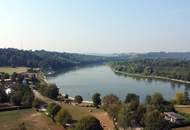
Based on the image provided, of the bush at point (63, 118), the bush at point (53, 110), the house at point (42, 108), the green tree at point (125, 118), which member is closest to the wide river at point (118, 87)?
the house at point (42, 108)

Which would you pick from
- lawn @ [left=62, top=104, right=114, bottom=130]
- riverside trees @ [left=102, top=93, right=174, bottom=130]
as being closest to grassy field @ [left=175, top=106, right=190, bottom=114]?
riverside trees @ [left=102, top=93, right=174, bottom=130]

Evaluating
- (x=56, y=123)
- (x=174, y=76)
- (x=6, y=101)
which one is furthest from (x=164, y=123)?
(x=174, y=76)

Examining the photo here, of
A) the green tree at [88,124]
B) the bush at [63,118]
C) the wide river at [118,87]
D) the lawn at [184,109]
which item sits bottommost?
the wide river at [118,87]

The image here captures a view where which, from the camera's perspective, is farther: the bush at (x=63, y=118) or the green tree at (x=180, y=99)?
the green tree at (x=180, y=99)

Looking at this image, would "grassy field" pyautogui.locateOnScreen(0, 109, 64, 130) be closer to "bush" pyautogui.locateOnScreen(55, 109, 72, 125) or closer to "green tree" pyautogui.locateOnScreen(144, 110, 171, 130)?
"bush" pyautogui.locateOnScreen(55, 109, 72, 125)

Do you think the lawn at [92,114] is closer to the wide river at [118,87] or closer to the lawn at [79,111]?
the lawn at [79,111]

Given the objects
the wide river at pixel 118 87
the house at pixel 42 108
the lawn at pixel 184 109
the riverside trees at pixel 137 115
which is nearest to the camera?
the riverside trees at pixel 137 115

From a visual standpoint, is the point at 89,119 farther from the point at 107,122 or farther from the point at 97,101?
the point at 97,101

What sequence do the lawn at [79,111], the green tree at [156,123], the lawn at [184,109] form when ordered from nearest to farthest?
the green tree at [156,123] → the lawn at [79,111] → the lawn at [184,109]
